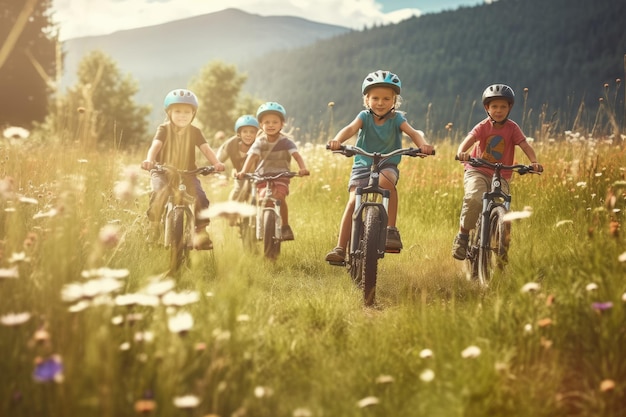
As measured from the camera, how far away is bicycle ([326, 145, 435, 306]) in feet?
17.2

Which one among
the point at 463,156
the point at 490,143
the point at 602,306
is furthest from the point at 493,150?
the point at 602,306

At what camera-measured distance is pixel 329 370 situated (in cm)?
333

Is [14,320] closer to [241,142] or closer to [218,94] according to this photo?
[241,142]

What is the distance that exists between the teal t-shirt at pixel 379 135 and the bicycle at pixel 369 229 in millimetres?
254

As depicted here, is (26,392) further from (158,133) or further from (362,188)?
(158,133)

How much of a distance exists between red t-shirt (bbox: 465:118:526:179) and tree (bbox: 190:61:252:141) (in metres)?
49.5

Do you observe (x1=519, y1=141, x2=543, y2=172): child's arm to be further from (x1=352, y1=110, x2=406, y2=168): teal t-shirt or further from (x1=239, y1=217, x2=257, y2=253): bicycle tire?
(x1=239, y1=217, x2=257, y2=253): bicycle tire

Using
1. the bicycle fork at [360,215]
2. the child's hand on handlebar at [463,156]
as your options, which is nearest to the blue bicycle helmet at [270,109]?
the bicycle fork at [360,215]

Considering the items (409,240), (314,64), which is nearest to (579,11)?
(314,64)

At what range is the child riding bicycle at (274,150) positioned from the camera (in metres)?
7.37

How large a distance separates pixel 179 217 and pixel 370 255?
6.29 feet

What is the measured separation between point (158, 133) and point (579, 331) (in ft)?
15.3

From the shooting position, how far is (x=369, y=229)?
533 centimetres

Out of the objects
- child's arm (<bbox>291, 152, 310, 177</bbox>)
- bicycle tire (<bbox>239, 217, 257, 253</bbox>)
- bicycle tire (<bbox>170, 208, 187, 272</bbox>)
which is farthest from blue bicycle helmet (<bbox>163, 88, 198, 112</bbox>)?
bicycle tire (<bbox>239, 217, 257, 253</bbox>)
